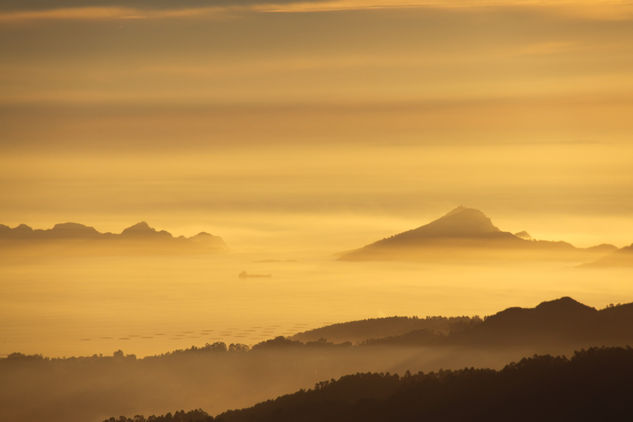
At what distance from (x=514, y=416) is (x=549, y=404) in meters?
7.03

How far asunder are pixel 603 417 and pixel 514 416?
18.0 meters

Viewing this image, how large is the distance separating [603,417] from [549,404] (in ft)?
39.1

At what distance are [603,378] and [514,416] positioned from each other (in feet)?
57.8

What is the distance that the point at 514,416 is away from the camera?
650ft

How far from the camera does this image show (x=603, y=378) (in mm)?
195875

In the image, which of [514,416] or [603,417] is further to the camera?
[514,416]

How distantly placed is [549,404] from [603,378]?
11.0 metres

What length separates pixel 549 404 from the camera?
19525 cm
